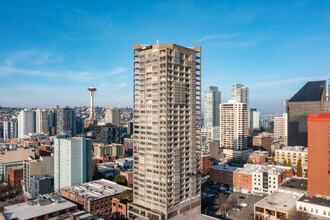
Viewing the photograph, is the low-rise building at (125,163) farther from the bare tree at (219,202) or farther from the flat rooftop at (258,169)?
the bare tree at (219,202)

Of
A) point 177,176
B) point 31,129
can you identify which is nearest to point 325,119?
point 177,176

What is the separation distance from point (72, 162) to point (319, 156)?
190 ft

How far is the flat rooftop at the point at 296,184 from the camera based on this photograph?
59022 millimetres

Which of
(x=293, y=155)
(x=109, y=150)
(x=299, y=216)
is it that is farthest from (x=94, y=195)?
(x=293, y=155)

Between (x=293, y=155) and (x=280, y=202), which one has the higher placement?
(x=293, y=155)

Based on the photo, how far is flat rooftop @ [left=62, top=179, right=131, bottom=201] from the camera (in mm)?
54897

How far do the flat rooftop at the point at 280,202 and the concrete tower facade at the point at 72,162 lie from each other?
43162 millimetres

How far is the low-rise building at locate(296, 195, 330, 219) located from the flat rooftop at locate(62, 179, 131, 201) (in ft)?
124

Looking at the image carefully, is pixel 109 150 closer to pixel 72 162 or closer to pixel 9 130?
pixel 72 162

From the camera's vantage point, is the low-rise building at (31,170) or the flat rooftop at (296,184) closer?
the flat rooftop at (296,184)

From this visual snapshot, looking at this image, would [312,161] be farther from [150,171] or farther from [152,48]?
[152,48]

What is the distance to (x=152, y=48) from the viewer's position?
43344 millimetres

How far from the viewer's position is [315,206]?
46.6 meters

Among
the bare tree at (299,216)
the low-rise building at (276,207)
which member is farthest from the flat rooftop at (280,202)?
the bare tree at (299,216)
